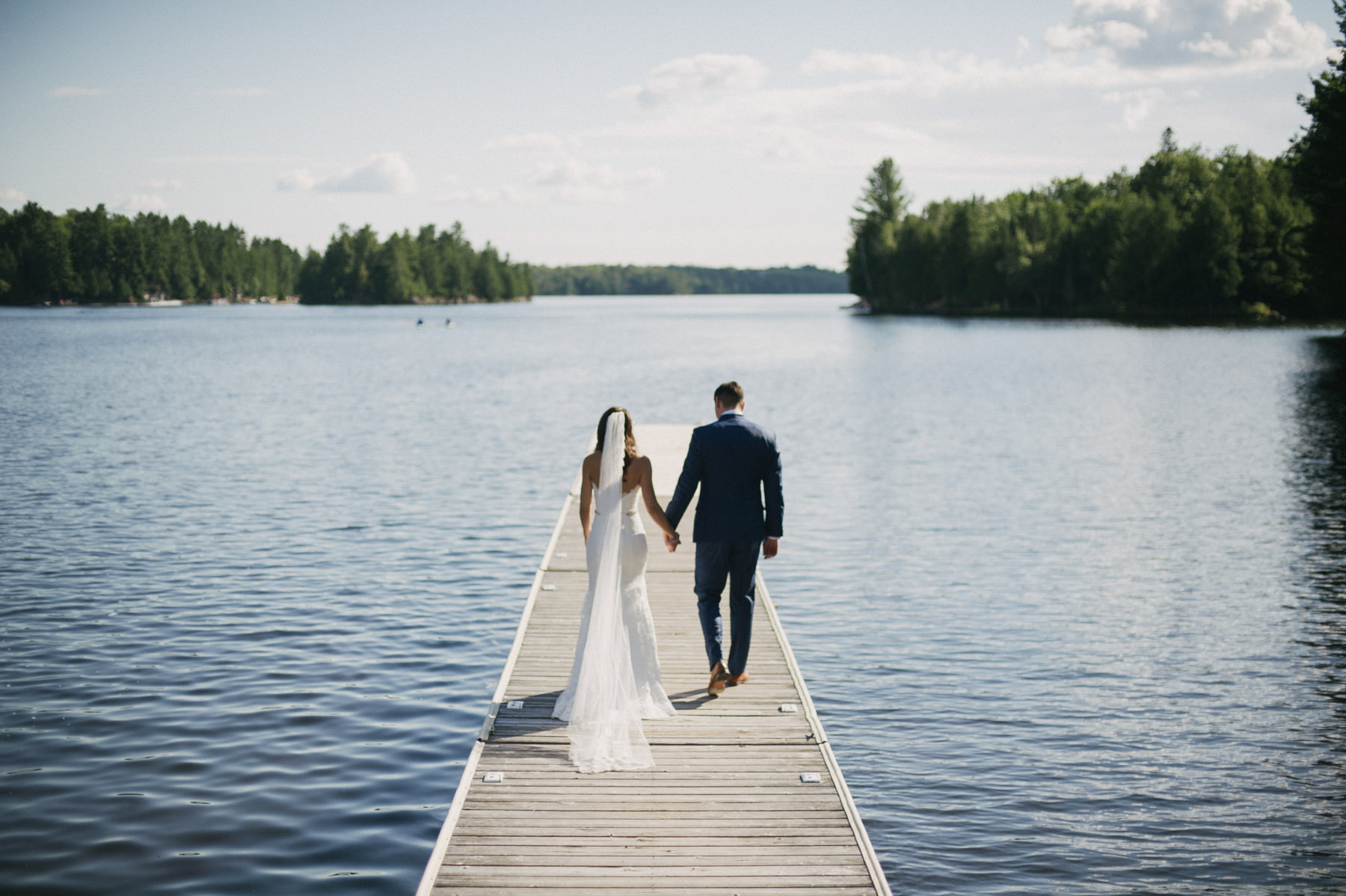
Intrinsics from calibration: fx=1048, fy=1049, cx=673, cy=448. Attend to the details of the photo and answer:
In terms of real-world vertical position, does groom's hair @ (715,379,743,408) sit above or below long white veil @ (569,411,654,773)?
above

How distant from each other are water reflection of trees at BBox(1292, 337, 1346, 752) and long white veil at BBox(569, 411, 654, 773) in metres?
6.74

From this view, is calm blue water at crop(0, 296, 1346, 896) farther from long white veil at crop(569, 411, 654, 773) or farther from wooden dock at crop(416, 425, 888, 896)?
long white veil at crop(569, 411, 654, 773)

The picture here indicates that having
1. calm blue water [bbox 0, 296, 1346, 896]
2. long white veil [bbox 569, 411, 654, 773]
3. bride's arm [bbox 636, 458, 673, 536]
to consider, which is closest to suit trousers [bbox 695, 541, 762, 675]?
bride's arm [bbox 636, 458, 673, 536]

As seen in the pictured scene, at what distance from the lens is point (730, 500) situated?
7.72m

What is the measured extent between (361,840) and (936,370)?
162 ft

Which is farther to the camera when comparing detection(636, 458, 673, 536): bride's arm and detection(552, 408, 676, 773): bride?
detection(636, 458, 673, 536): bride's arm

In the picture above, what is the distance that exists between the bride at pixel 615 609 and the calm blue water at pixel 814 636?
1.62 metres

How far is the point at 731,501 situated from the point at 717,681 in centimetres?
153

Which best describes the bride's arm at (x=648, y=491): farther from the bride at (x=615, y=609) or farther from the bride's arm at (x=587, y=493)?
the bride's arm at (x=587, y=493)

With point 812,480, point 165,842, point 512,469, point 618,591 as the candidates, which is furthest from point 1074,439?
point 165,842

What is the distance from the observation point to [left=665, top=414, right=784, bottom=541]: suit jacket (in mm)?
7617

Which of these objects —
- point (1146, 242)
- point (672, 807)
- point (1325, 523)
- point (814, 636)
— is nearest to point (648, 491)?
point (672, 807)

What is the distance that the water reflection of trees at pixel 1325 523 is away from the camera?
466 inches

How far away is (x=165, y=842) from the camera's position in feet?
24.1
